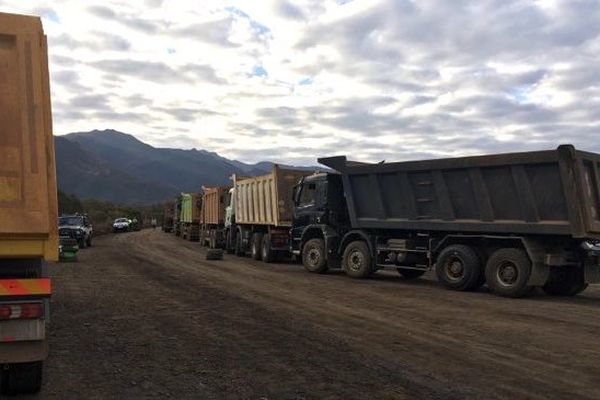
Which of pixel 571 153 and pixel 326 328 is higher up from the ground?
pixel 571 153

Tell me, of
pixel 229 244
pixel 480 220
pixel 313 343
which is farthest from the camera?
pixel 229 244

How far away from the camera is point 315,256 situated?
18422mm

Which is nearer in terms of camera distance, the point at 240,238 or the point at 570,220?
the point at 570,220

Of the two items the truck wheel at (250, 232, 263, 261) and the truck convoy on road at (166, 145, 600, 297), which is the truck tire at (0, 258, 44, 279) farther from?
the truck wheel at (250, 232, 263, 261)

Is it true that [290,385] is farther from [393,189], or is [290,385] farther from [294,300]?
[393,189]

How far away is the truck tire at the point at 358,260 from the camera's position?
16.5m

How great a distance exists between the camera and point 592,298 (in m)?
14.0

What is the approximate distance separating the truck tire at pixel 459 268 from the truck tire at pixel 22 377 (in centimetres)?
1018

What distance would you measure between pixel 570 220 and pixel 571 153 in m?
1.30

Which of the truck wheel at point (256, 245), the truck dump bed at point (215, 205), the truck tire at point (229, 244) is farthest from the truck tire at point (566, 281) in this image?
the truck dump bed at point (215, 205)

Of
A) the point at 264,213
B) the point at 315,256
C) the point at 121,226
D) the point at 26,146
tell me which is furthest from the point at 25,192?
the point at 121,226

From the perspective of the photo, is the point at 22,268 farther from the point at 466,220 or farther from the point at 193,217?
the point at 193,217

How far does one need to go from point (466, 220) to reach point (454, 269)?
1204 mm

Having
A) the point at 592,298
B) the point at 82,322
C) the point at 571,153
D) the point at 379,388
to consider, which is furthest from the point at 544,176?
the point at 82,322
